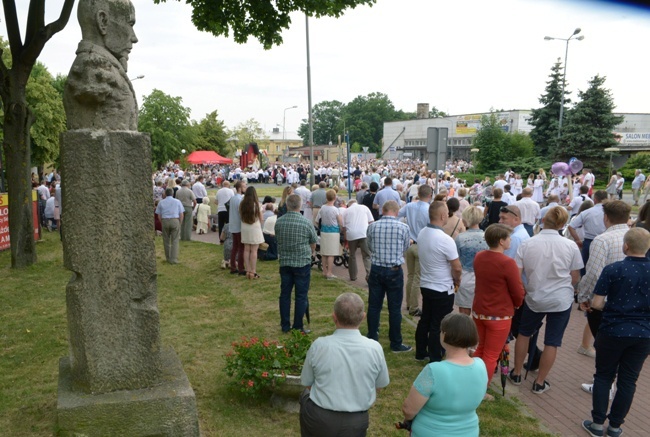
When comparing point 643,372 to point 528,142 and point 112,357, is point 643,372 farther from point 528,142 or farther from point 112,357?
point 528,142

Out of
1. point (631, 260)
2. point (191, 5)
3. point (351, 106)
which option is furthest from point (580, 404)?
point (351, 106)

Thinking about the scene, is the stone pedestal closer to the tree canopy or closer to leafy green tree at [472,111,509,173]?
leafy green tree at [472,111,509,173]

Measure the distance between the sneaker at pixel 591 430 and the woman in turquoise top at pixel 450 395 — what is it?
2.43 m

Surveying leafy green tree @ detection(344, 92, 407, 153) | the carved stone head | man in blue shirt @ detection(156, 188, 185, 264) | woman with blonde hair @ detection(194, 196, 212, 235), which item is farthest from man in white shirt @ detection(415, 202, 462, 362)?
leafy green tree @ detection(344, 92, 407, 153)

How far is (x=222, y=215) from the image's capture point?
14906 millimetres

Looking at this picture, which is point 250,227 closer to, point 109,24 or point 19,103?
point 19,103

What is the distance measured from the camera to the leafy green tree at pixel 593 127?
36.3 metres

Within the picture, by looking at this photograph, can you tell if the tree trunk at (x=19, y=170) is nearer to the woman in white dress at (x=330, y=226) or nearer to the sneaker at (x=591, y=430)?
the woman in white dress at (x=330, y=226)

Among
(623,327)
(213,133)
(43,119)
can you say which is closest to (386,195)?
(623,327)

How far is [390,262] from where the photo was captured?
6656 mm

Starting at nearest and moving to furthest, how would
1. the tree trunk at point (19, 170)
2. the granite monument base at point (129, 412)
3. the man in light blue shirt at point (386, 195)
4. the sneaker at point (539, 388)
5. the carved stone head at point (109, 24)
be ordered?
the granite monument base at point (129, 412), the carved stone head at point (109, 24), the sneaker at point (539, 388), the tree trunk at point (19, 170), the man in light blue shirt at point (386, 195)

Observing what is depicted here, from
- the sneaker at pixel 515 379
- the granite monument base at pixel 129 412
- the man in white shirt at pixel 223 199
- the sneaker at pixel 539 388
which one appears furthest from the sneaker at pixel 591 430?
the man in white shirt at pixel 223 199

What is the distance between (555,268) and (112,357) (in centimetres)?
438

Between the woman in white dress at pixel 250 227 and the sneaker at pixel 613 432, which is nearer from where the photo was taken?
the sneaker at pixel 613 432
